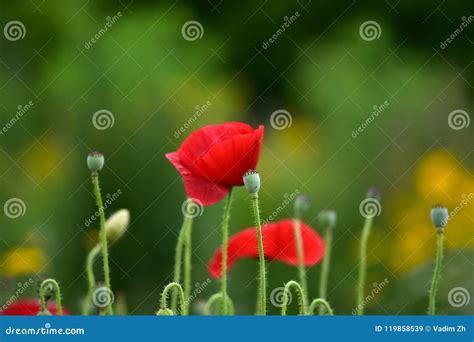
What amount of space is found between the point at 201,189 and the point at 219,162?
31 mm

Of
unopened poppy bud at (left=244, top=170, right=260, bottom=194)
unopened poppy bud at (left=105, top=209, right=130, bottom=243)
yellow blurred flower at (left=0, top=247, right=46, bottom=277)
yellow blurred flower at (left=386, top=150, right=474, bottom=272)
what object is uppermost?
yellow blurred flower at (left=386, top=150, right=474, bottom=272)

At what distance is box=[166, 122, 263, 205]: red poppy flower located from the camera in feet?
2.58

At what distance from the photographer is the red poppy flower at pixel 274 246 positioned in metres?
0.89

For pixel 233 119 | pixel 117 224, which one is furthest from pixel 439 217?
pixel 233 119

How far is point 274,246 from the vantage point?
3.07 feet

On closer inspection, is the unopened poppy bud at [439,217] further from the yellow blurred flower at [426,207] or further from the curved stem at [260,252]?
the yellow blurred flower at [426,207]

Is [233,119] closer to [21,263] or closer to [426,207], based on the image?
[426,207]

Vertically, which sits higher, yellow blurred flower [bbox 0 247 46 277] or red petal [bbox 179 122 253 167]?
red petal [bbox 179 122 253 167]

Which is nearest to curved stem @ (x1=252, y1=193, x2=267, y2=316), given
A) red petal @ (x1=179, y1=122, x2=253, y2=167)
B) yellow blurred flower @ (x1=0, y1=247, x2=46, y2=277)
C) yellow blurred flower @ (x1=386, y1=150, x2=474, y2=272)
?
red petal @ (x1=179, y1=122, x2=253, y2=167)

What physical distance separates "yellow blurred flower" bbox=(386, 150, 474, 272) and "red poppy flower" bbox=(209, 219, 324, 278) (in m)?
0.51

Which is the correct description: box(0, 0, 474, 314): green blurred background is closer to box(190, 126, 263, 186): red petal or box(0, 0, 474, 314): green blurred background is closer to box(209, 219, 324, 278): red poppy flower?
box(209, 219, 324, 278): red poppy flower

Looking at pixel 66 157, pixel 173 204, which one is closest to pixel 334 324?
pixel 173 204

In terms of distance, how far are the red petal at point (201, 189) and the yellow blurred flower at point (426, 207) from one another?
0.70 m

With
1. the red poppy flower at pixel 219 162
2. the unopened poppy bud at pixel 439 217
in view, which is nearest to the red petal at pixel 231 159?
the red poppy flower at pixel 219 162
